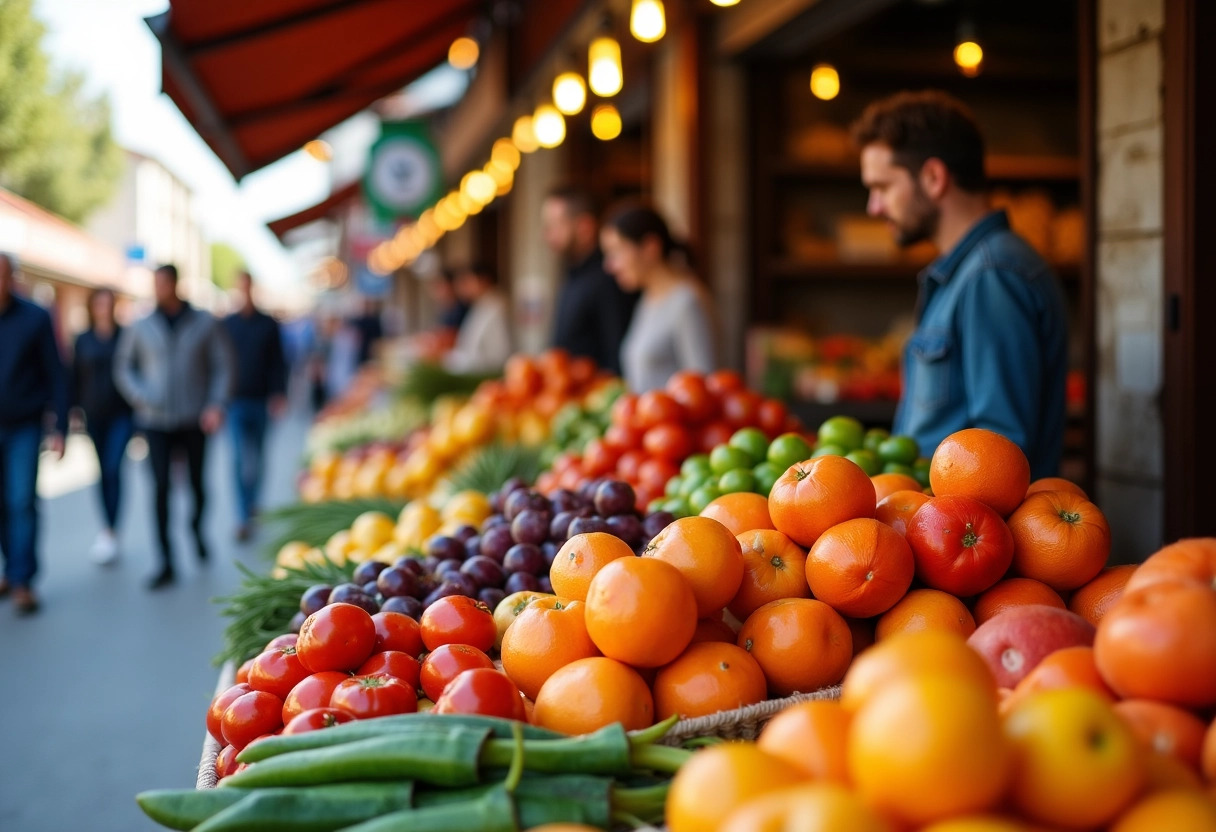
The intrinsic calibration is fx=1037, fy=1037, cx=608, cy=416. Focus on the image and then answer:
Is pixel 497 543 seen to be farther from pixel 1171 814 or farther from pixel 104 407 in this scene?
pixel 104 407

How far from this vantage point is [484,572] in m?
2.25

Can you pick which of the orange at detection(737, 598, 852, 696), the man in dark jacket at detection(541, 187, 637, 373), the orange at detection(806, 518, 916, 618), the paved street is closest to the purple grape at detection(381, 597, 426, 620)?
the orange at detection(737, 598, 852, 696)

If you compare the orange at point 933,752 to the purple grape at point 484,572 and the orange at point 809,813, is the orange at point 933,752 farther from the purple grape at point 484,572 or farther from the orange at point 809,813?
the purple grape at point 484,572

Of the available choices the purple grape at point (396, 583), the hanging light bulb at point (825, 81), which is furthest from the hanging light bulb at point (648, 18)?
the purple grape at point (396, 583)

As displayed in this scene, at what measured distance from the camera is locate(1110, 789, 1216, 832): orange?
1001 mm

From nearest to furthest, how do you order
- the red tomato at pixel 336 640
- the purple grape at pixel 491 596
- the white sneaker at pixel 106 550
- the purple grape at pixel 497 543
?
1. the red tomato at pixel 336 640
2. the purple grape at pixel 491 596
3. the purple grape at pixel 497 543
4. the white sneaker at pixel 106 550

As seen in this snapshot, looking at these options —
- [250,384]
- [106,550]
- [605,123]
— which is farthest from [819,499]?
[250,384]

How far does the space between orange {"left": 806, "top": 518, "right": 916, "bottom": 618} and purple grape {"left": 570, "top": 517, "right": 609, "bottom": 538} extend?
58 cm

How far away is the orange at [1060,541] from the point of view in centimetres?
180

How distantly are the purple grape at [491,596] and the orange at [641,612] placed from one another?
22.7 inches

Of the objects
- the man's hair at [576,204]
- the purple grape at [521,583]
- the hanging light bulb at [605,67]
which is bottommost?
the purple grape at [521,583]

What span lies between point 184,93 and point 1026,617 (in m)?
5.16

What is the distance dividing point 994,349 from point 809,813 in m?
2.06

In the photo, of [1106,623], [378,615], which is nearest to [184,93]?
[378,615]
